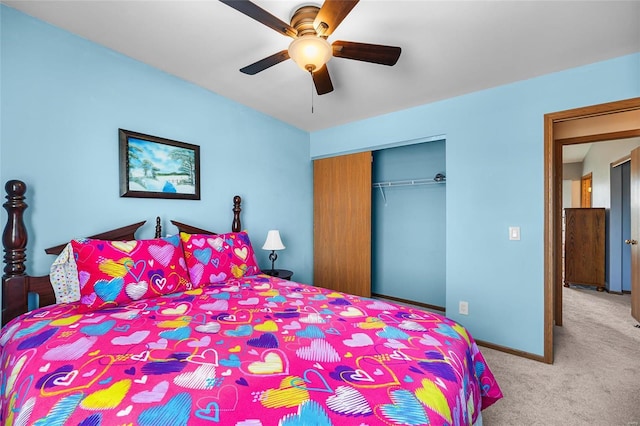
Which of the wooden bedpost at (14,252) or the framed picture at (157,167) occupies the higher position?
the framed picture at (157,167)

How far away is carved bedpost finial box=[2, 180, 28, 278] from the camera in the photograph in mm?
1650

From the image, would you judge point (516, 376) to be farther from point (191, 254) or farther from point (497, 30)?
point (191, 254)

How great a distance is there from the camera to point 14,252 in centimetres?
167

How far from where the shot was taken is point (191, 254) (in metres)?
2.20

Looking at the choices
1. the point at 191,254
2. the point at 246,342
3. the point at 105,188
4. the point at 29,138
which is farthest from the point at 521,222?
the point at 29,138

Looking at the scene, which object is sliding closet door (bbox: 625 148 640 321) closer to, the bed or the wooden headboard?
the bed

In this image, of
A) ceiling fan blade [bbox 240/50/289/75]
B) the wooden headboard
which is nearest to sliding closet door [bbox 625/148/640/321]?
ceiling fan blade [bbox 240/50/289/75]

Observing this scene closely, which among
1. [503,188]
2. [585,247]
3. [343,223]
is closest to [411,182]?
[343,223]

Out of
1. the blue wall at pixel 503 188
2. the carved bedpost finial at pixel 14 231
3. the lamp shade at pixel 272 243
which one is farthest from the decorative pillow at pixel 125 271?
the blue wall at pixel 503 188

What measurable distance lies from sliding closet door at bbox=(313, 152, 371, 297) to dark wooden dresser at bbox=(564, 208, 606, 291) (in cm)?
385

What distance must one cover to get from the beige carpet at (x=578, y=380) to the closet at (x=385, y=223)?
1318mm

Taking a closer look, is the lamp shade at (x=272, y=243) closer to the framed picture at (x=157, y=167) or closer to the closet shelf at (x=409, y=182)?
the framed picture at (x=157, y=167)

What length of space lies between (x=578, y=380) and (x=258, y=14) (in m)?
3.27

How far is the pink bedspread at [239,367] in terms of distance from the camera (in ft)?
2.63
